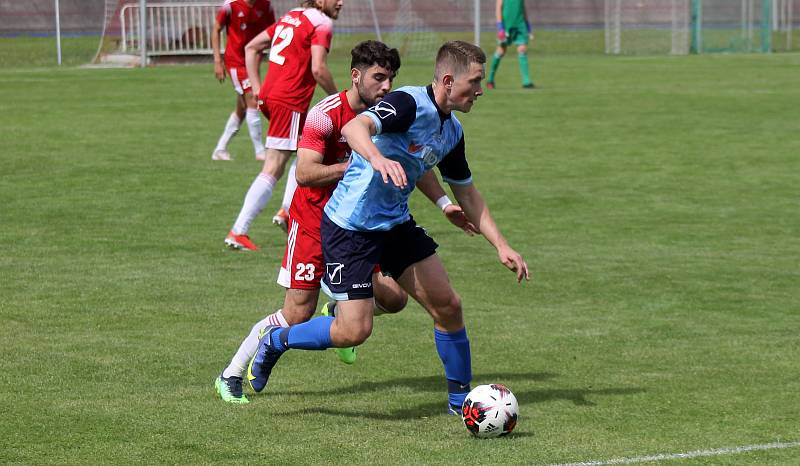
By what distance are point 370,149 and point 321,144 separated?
100 cm

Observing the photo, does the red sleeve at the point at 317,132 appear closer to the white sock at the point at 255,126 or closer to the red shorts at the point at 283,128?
the red shorts at the point at 283,128

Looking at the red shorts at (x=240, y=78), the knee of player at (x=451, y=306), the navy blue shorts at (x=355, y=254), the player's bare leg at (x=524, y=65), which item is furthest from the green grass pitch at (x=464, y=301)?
the player's bare leg at (x=524, y=65)

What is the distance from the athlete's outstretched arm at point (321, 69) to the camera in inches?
452

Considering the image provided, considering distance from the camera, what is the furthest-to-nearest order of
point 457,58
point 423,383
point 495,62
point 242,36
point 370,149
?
1. point 495,62
2. point 242,36
3. point 423,383
4. point 457,58
5. point 370,149

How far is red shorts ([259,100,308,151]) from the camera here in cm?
1195

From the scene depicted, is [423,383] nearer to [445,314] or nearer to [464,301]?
[445,314]

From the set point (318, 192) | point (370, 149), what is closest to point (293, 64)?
point (318, 192)

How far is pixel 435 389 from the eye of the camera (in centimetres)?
771

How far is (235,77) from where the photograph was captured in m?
17.0

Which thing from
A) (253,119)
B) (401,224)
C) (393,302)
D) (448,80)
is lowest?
(253,119)

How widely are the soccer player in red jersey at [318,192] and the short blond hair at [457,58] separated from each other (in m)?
0.66

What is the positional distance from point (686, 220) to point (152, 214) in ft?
18.0

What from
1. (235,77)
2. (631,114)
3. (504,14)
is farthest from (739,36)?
(235,77)

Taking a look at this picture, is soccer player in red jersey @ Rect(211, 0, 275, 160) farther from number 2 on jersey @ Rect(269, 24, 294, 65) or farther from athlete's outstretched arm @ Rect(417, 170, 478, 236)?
athlete's outstretched arm @ Rect(417, 170, 478, 236)
